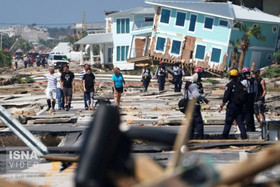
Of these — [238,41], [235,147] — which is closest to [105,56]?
[238,41]

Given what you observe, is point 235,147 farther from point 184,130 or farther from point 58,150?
point 184,130

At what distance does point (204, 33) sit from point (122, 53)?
13.6 metres

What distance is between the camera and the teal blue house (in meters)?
55.5

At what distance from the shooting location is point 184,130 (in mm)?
4367

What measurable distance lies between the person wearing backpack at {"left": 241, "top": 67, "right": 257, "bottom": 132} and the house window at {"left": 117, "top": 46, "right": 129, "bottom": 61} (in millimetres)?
50423

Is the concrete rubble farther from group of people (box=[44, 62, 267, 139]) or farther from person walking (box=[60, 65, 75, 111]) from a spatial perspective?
group of people (box=[44, 62, 267, 139])

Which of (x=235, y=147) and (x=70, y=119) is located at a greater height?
(x=235, y=147)

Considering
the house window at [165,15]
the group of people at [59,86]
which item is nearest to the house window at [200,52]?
the house window at [165,15]

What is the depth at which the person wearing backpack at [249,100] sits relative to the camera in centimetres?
1611

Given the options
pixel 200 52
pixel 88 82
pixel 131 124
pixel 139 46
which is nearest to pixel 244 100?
pixel 131 124

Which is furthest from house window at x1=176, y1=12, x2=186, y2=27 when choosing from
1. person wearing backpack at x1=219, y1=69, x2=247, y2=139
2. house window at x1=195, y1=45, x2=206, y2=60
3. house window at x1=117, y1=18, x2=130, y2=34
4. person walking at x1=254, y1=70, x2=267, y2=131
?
person wearing backpack at x1=219, y1=69, x2=247, y2=139

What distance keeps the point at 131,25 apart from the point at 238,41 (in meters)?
15.4

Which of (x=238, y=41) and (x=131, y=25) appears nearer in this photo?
(x=238, y=41)

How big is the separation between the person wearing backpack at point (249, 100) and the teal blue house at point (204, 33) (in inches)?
1480
